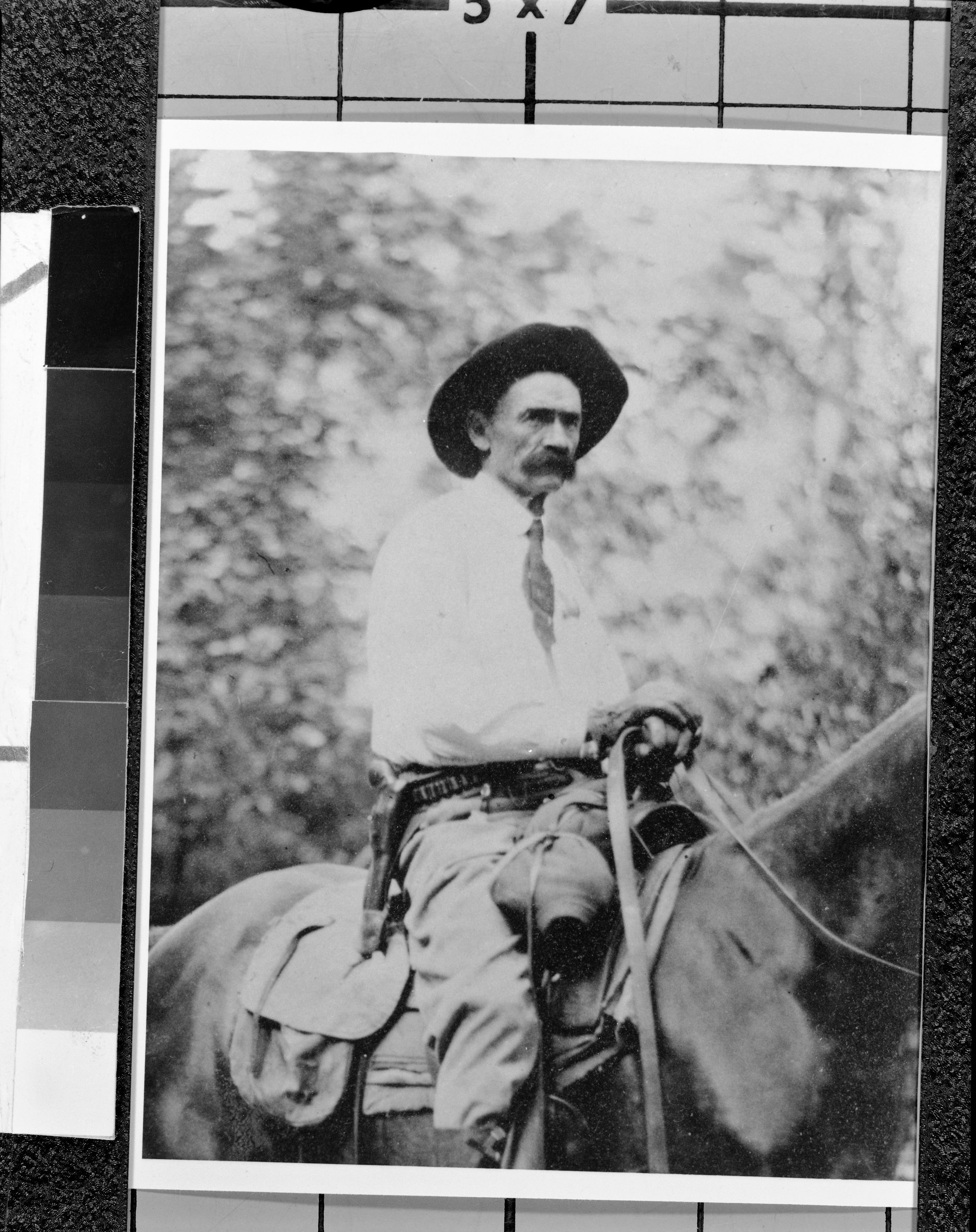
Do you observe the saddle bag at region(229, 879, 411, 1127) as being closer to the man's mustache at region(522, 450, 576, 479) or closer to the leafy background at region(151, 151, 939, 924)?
the leafy background at region(151, 151, 939, 924)

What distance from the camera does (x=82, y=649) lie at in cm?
69

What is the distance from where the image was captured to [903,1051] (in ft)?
2.22

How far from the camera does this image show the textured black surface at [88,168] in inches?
27.1

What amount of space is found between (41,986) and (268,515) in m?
0.41

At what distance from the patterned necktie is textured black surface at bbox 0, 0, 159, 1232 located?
0.31 meters

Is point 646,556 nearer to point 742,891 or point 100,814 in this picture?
point 742,891

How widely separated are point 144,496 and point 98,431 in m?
0.06

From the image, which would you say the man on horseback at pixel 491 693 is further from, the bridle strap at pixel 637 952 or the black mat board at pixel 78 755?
the black mat board at pixel 78 755

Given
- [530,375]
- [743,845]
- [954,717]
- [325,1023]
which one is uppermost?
[530,375]

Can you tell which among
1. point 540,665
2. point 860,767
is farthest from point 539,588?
point 860,767

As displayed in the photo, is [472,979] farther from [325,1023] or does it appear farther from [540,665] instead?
[540,665]

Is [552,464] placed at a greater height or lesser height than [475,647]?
greater

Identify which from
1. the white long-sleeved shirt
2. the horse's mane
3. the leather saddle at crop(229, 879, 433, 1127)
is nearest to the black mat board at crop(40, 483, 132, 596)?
the white long-sleeved shirt

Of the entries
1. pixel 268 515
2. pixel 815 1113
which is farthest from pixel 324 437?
pixel 815 1113
